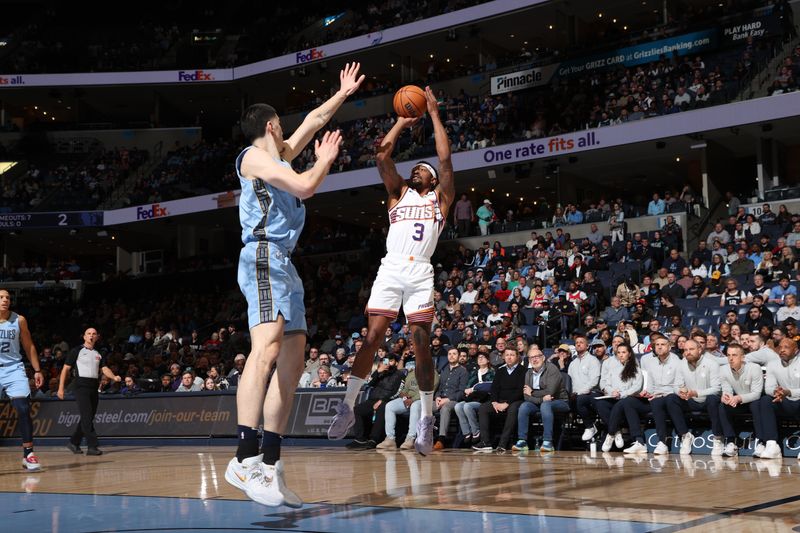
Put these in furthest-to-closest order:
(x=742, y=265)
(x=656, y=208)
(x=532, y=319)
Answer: (x=656, y=208) < (x=532, y=319) < (x=742, y=265)

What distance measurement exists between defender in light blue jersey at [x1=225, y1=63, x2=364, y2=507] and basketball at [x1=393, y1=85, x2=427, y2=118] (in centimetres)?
187

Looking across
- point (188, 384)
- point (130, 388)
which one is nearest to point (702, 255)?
point (188, 384)

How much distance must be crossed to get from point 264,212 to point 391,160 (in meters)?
1.88

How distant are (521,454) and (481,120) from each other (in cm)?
1865

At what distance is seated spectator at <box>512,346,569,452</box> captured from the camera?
11.6 m

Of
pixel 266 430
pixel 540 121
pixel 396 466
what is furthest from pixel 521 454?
pixel 540 121

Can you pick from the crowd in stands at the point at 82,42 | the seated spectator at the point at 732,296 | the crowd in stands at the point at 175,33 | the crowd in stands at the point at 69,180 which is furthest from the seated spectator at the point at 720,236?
the crowd in stands at the point at 82,42

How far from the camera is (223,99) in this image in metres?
38.2

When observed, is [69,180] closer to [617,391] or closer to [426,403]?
[617,391]

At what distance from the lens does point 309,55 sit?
3309 cm

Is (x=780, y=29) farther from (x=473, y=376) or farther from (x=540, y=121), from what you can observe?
(x=473, y=376)

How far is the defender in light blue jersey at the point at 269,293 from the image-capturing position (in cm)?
510

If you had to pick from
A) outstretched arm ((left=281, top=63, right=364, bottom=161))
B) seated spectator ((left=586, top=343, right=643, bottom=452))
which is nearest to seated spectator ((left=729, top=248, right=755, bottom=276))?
seated spectator ((left=586, top=343, right=643, bottom=452))

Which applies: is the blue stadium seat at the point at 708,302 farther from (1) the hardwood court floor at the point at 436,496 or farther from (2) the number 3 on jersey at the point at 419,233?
(2) the number 3 on jersey at the point at 419,233
